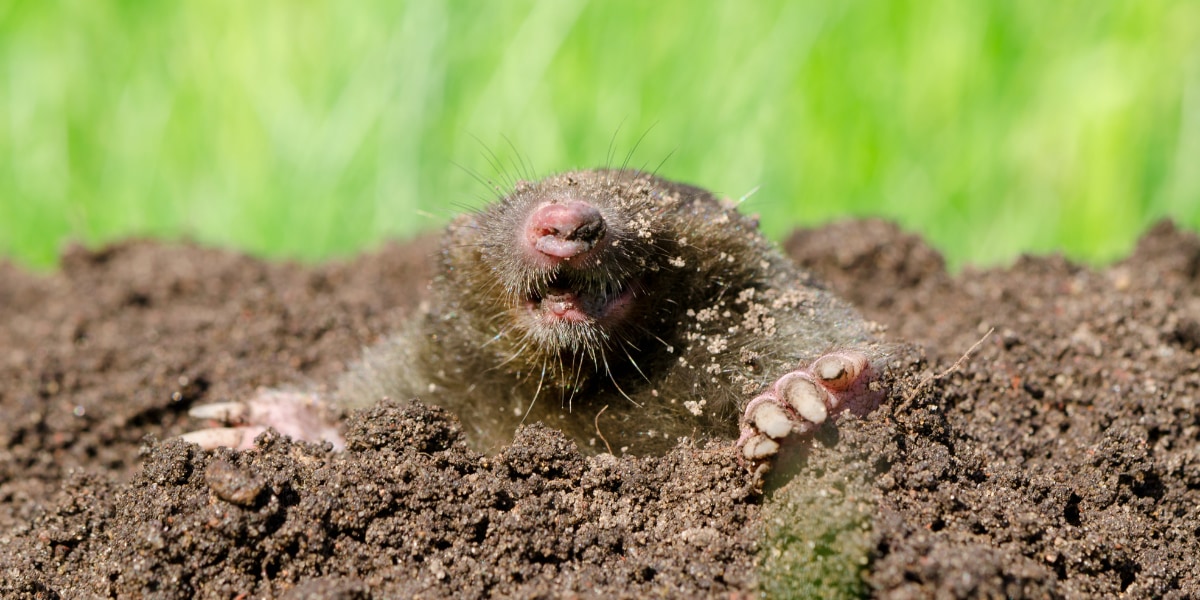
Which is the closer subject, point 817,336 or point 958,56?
point 817,336

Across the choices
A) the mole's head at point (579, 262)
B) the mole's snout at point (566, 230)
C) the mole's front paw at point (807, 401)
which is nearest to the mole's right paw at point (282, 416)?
the mole's head at point (579, 262)

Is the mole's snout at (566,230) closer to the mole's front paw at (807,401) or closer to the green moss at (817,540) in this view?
the mole's front paw at (807,401)

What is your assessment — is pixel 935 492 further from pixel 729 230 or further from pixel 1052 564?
pixel 729 230

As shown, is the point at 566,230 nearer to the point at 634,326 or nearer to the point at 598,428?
the point at 634,326

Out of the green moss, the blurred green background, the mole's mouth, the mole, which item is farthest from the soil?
the blurred green background

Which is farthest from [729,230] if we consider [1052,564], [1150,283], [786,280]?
[1150,283]

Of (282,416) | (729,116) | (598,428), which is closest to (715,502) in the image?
(598,428)

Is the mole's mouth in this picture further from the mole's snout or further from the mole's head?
the mole's snout
